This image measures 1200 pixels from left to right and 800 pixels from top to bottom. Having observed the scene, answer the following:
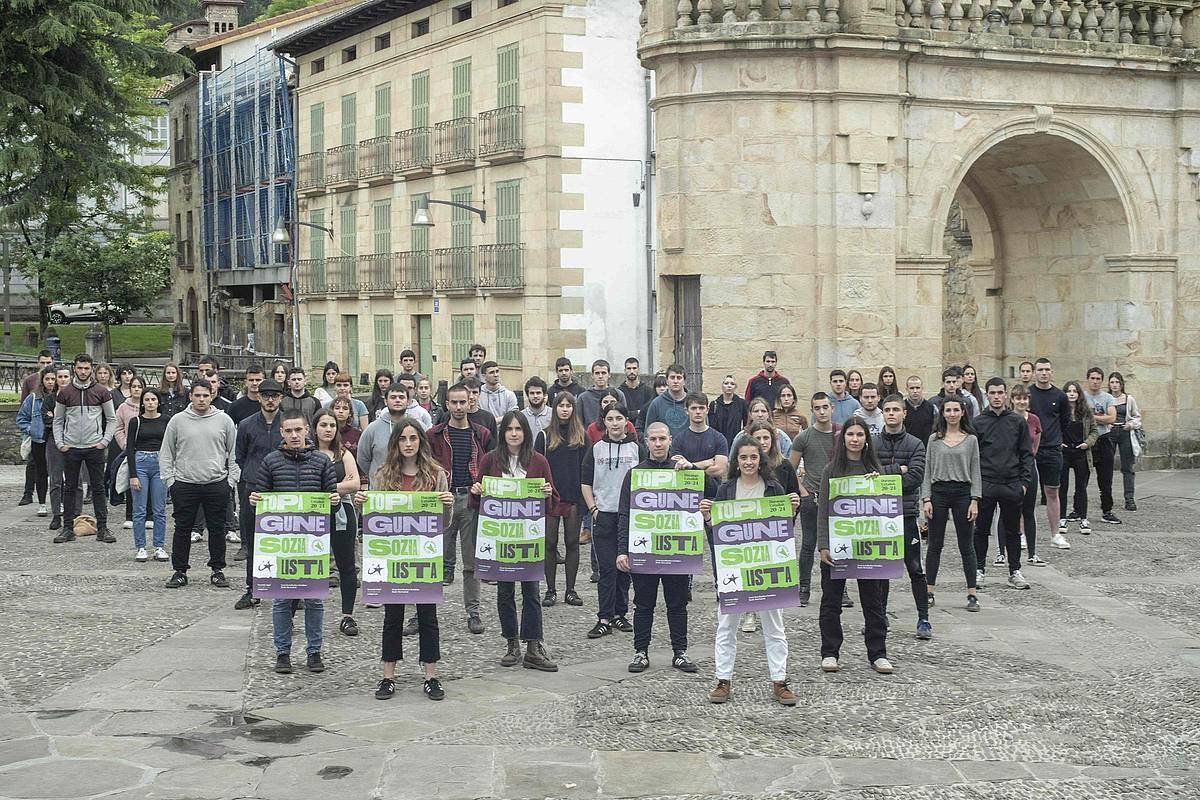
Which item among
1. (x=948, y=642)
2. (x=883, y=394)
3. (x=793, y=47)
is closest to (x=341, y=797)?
(x=948, y=642)

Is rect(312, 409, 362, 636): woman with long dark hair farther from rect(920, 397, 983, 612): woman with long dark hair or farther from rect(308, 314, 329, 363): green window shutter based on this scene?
rect(308, 314, 329, 363): green window shutter

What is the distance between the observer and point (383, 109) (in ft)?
132

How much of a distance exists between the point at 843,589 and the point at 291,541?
3665 millimetres

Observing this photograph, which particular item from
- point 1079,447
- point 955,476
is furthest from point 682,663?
point 1079,447

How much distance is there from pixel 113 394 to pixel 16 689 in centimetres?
844

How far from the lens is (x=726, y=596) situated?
10203mm

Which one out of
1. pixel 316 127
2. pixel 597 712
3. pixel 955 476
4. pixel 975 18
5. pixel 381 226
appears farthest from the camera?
pixel 316 127

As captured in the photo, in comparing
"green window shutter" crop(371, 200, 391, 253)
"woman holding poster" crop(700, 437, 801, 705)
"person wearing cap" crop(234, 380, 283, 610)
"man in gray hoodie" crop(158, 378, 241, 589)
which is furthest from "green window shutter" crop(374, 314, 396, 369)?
"woman holding poster" crop(700, 437, 801, 705)

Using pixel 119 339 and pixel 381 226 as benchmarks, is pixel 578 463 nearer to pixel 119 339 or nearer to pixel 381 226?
pixel 381 226

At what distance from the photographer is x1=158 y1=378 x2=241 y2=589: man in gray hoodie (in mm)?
14008

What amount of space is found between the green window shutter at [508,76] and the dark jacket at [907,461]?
23.2m

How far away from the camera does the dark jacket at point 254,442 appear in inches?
529

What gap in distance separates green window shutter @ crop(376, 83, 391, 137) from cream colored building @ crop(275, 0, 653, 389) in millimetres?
46

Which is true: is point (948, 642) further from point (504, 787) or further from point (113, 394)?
point (113, 394)
